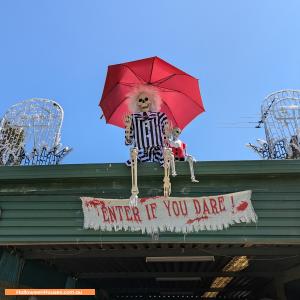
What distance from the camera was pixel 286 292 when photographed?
42.9 ft

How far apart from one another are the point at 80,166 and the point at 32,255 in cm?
283

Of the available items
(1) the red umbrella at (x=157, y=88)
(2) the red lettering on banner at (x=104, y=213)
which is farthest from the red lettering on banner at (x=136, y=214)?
(1) the red umbrella at (x=157, y=88)

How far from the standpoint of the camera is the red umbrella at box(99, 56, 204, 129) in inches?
289

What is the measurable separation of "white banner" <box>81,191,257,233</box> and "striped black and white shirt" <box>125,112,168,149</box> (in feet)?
3.80

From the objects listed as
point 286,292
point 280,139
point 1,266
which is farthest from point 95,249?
point 286,292

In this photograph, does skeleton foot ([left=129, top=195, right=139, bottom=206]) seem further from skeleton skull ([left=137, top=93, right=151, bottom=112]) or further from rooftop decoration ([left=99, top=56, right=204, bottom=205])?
skeleton skull ([left=137, top=93, right=151, bottom=112])

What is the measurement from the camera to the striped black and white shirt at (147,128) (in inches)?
300

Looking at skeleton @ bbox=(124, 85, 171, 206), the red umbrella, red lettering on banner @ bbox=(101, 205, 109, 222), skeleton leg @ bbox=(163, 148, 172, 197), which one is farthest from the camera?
skeleton @ bbox=(124, 85, 171, 206)

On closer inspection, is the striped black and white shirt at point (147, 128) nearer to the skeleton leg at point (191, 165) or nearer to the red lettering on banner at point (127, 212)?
the skeleton leg at point (191, 165)

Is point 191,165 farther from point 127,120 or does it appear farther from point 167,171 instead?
point 127,120

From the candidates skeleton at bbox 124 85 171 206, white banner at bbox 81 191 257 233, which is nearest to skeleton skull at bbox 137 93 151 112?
skeleton at bbox 124 85 171 206

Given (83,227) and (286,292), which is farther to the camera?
(286,292)

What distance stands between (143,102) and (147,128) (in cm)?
47

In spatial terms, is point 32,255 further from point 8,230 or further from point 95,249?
point 8,230
